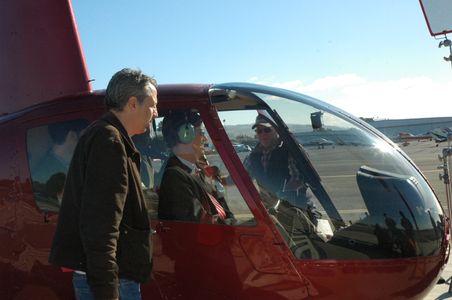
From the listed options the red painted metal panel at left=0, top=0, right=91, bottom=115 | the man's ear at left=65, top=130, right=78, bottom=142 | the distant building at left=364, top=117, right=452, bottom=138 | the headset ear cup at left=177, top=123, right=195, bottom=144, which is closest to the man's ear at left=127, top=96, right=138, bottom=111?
the headset ear cup at left=177, top=123, right=195, bottom=144

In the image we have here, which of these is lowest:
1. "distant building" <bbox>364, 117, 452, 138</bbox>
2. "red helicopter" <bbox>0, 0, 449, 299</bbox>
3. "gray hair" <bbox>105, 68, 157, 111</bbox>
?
"distant building" <bbox>364, 117, 452, 138</bbox>

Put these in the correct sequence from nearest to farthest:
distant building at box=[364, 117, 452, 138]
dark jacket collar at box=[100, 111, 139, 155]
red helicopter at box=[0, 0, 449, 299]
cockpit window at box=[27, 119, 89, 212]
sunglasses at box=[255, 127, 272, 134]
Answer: dark jacket collar at box=[100, 111, 139, 155], red helicopter at box=[0, 0, 449, 299], cockpit window at box=[27, 119, 89, 212], sunglasses at box=[255, 127, 272, 134], distant building at box=[364, 117, 452, 138]

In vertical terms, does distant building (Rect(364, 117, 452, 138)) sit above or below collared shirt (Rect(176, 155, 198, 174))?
below

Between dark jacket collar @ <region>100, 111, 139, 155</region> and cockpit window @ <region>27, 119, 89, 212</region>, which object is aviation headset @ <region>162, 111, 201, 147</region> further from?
dark jacket collar @ <region>100, 111, 139, 155</region>

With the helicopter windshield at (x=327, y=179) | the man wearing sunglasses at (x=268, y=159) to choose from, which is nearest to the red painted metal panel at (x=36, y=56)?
the helicopter windshield at (x=327, y=179)

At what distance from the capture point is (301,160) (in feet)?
9.84

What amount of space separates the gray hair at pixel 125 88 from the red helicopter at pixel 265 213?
2.74 feet

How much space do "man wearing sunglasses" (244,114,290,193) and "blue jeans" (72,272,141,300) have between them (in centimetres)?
100

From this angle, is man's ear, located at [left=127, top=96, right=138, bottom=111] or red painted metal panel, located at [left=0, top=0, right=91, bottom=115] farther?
red painted metal panel, located at [left=0, top=0, right=91, bottom=115]

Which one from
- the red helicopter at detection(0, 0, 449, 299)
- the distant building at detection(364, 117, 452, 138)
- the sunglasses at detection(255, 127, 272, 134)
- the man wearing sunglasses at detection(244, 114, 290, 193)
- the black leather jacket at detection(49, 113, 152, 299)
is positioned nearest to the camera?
the black leather jacket at detection(49, 113, 152, 299)

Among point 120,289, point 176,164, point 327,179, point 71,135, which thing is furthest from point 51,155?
point 327,179

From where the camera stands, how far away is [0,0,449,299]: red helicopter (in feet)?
8.54

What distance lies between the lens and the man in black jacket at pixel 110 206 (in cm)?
178

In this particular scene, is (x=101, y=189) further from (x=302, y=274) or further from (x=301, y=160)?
(x=301, y=160)
